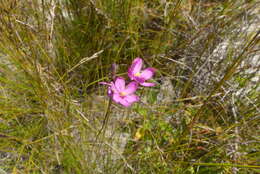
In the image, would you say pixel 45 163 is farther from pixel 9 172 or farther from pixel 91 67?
pixel 91 67

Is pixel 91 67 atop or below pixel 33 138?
atop

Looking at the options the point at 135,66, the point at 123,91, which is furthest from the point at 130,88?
the point at 135,66

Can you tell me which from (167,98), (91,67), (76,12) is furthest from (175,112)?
(76,12)

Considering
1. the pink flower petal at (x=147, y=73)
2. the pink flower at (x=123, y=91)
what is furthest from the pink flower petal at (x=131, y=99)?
the pink flower petal at (x=147, y=73)

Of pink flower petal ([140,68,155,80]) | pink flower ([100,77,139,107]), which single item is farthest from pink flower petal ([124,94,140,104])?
pink flower petal ([140,68,155,80])

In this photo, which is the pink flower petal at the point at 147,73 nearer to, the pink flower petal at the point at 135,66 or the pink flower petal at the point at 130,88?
the pink flower petal at the point at 135,66

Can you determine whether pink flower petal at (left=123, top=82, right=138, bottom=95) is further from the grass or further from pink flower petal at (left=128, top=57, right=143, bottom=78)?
the grass
